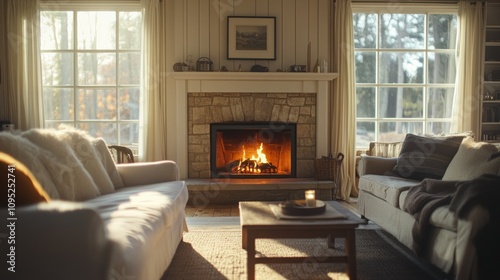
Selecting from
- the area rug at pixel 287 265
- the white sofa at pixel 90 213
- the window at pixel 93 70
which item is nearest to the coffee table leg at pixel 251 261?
the area rug at pixel 287 265

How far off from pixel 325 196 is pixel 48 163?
3185 mm

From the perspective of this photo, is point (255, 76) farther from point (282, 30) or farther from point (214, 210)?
point (214, 210)

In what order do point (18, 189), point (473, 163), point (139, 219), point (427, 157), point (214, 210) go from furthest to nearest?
1. point (214, 210)
2. point (427, 157)
3. point (473, 163)
4. point (139, 219)
5. point (18, 189)

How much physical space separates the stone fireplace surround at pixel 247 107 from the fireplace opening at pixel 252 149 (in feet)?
0.29

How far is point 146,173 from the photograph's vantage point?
3355 millimetres

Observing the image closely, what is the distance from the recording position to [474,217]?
6.87 ft


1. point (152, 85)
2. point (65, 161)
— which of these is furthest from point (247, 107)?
point (65, 161)

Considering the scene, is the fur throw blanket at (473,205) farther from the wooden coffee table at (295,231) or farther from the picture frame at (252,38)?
the picture frame at (252,38)

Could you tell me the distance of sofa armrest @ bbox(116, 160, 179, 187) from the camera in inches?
130

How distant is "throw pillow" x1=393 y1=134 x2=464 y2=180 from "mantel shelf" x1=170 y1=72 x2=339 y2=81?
63.0 inches

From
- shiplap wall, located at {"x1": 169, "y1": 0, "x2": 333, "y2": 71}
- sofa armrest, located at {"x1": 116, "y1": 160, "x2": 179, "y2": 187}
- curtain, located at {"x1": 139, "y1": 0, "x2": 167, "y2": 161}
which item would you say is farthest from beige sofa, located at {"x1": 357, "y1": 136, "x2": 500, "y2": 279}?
curtain, located at {"x1": 139, "y1": 0, "x2": 167, "y2": 161}

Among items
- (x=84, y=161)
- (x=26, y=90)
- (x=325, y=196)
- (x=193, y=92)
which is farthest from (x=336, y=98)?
(x=26, y=90)

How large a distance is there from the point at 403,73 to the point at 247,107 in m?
2.08

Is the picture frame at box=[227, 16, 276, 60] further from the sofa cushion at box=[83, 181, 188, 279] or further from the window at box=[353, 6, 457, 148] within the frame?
the sofa cushion at box=[83, 181, 188, 279]
